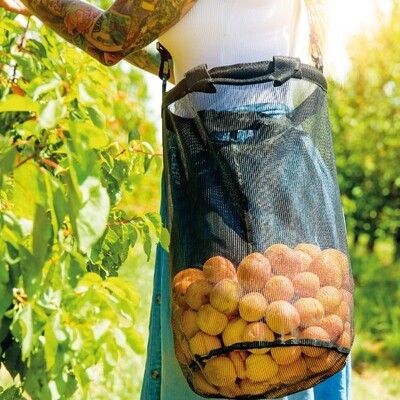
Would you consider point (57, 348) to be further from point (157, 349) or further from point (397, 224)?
point (397, 224)

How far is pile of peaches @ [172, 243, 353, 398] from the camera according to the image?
1684 millimetres

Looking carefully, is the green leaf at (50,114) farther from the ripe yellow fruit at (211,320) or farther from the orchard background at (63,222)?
the ripe yellow fruit at (211,320)

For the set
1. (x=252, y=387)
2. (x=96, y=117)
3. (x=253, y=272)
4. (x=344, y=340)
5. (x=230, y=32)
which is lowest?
(x=252, y=387)

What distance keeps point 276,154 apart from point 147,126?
211 inches

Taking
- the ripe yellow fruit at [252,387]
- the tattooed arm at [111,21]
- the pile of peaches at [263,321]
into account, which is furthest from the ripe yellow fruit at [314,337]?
the tattooed arm at [111,21]

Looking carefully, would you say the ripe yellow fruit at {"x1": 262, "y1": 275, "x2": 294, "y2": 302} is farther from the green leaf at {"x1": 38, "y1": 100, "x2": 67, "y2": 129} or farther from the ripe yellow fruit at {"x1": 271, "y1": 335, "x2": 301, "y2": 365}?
the green leaf at {"x1": 38, "y1": 100, "x2": 67, "y2": 129}

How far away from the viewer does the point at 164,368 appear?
2033mm

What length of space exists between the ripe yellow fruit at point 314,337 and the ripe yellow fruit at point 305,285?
0.07 m

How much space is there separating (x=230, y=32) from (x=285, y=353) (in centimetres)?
72

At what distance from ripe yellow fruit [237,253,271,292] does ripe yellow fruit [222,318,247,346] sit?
7 centimetres

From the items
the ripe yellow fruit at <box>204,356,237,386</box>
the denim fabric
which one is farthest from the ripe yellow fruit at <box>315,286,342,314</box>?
the denim fabric

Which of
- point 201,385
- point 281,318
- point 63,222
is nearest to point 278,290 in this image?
point 281,318

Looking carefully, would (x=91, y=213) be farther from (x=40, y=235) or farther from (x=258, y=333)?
(x=258, y=333)

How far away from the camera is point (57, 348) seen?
49.9 inches
